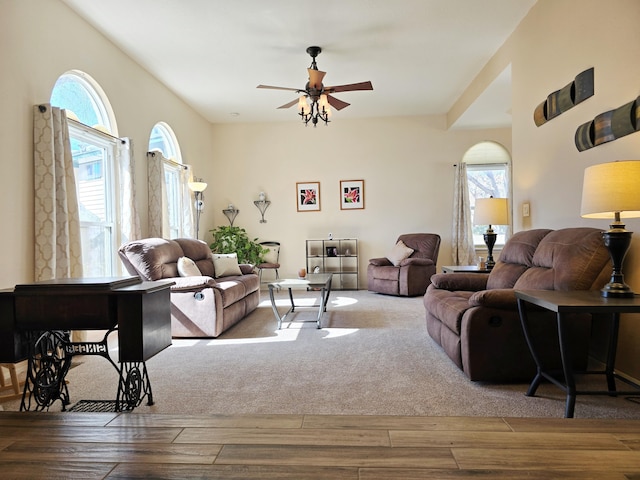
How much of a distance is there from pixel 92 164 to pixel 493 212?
4.13m

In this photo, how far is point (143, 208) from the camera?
5098 millimetres

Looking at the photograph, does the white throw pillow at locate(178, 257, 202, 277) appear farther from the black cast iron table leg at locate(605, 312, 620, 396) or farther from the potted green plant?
the black cast iron table leg at locate(605, 312, 620, 396)

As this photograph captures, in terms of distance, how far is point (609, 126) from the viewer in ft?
8.85

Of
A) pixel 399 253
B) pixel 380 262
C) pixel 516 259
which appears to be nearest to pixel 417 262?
pixel 399 253

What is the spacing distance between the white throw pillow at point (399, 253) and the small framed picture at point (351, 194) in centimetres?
110

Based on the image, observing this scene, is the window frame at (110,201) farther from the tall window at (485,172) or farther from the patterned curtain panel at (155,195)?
the tall window at (485,172)

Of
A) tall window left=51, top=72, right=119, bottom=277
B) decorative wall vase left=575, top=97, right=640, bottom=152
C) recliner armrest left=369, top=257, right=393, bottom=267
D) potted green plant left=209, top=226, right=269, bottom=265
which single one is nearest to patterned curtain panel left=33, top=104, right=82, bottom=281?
tall window left=51, top=72, right=119, bottom=277

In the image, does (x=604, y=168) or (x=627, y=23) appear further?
(x=627, y=23)

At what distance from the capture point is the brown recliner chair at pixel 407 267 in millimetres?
6465

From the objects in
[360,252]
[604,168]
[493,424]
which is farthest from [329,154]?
[493,424]

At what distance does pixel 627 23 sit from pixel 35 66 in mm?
4194

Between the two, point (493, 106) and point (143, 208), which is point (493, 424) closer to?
point (143, 208)

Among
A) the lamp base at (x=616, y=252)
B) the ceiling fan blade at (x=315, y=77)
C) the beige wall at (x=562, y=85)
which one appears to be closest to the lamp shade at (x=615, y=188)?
the lamp base at (x=616, y=252)

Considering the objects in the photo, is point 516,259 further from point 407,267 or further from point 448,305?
point 407,267
